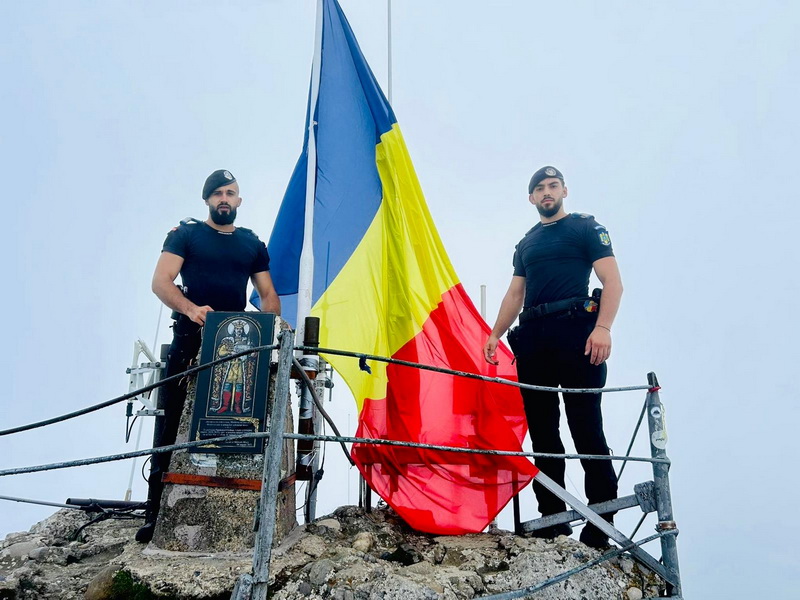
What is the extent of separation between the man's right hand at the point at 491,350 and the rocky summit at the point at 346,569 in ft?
4.61

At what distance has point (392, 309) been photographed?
5328 millimetres

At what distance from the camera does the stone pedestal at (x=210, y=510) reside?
383cm

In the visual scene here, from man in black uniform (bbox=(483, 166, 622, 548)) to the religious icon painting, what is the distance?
2.05 meters

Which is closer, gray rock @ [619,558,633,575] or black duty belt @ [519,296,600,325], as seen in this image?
gray rock @ [619,558,633,575]

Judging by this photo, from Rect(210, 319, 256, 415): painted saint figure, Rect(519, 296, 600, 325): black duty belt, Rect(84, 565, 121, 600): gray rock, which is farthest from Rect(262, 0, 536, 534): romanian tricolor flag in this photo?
Rect(84, 565, 121, 600): gray rock

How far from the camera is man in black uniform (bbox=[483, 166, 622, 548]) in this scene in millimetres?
4301

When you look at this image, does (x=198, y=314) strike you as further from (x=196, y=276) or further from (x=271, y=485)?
(x=271, y=485)

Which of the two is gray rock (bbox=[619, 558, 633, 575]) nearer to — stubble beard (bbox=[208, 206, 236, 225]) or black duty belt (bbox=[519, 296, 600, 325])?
black duty belt (bbox=[519, 296, 600, 325])

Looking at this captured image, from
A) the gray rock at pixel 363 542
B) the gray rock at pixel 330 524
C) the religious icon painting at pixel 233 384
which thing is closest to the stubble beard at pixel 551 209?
the religious icon painting at pixel 233 384

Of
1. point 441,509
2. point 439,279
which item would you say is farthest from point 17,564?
point 439,279

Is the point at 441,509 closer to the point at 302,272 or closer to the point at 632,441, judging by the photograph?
the point at 632,441

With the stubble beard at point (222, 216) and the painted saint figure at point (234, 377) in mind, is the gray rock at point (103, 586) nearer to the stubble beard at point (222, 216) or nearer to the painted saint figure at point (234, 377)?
the painted saint figure at point (234, 377)

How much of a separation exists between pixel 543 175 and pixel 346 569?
3422 mm

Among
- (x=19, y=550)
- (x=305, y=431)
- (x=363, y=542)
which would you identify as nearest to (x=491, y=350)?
(x=305, y=431)
